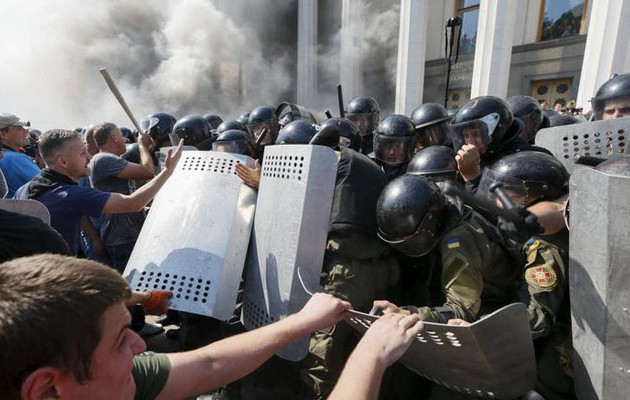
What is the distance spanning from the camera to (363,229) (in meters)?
2.07

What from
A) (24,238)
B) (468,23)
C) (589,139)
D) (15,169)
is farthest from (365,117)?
(468,23)

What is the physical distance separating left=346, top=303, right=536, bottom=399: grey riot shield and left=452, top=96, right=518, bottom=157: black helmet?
5.73 ft

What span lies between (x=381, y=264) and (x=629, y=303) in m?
1.18

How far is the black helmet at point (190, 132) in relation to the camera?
4.38 m

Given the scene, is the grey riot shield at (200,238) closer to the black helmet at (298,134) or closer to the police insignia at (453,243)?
the black helmet at (298,134)

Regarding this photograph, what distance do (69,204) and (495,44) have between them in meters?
11.6

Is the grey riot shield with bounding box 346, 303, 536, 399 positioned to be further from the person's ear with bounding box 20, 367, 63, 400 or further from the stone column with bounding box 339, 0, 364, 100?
the stone column with bounding box 339, 0, 364, 100

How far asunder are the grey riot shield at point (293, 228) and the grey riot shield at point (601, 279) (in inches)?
37.9

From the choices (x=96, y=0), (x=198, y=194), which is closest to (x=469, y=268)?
(x=198, y=194)

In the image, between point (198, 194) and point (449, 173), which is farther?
point (449, 173)

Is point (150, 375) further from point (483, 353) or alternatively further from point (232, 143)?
point (232, 143)

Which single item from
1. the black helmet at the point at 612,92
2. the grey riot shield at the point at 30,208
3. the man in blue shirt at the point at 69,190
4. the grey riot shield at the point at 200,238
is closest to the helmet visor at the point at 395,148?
the black helmet at the point at 612,92

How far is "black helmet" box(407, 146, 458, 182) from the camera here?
8.19 feet

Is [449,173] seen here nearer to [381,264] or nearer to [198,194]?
[381,264]
